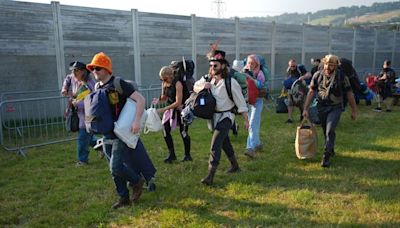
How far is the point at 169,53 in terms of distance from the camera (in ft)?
47.2

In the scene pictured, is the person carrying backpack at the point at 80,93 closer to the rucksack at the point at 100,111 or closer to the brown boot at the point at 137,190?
the rucksack at the point at 100,111

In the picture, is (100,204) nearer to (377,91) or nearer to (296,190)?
(296,190)

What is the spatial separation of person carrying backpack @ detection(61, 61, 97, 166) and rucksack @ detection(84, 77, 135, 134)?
74.0 inches

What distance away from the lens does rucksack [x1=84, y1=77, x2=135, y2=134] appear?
13.9ft

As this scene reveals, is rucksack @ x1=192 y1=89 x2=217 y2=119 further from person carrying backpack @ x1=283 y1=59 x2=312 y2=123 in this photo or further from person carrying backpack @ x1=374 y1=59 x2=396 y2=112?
person carrying backpack @ x1=374 y1=59 x2=396 y2=112

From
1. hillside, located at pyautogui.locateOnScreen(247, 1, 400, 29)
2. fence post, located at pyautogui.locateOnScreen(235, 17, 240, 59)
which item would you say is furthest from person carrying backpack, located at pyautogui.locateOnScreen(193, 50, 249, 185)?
hillside, located at pyautogui.locateOnScreen(247, 1, 400, 29)

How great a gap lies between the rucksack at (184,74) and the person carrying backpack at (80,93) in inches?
54.4

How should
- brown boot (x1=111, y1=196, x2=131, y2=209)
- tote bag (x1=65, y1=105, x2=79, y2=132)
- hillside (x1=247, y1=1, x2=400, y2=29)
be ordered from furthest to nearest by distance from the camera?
hillside (x1=247, y1=1, x2=400, y2=29)
tote bag (x1=65, y1=105, x2=79, y2=132)
brown boot (x1=111, y1=196, x2=131, y2=209)

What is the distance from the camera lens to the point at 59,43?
36.5ft

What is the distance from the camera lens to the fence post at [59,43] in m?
11.0

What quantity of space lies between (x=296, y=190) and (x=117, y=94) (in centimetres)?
267

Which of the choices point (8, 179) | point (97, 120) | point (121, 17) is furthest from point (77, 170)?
point (121, 17)

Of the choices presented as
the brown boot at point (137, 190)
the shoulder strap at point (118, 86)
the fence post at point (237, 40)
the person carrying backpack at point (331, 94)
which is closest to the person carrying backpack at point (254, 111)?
the person carrying backpack at point (331, 94)

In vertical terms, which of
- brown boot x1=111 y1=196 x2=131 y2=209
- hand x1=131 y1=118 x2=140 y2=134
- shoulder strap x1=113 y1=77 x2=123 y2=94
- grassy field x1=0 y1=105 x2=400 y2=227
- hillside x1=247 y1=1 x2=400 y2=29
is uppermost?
hillside x1=247 y1=1 x2=400 y2=29
